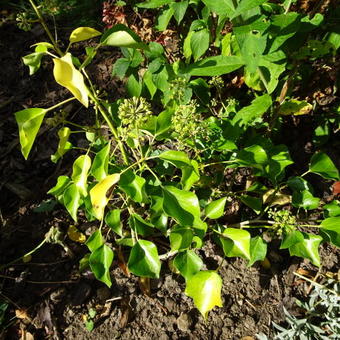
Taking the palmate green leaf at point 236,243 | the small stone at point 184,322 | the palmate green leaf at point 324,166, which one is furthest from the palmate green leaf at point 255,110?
the small stone at point 184,322

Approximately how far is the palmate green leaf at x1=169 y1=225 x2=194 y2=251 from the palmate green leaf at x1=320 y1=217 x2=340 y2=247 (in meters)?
0.48

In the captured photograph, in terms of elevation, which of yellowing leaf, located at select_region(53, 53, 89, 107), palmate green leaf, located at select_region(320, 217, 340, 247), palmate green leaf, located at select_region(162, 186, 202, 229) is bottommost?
palmate green leaf, located at select_region(320, 217, 340, 247)

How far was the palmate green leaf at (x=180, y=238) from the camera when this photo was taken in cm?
113

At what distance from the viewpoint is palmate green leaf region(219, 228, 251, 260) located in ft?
3.89

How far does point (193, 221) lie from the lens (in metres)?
1.07

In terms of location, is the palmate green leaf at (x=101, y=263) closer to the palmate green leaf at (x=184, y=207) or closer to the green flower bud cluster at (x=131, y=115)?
the palmate green leaf at (x=184, y=207)

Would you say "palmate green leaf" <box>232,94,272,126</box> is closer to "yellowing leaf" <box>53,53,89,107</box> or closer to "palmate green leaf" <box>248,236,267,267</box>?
"palmate green leaf" <box>248,236,267,267</box>

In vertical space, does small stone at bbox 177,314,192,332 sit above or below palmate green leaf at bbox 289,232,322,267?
below

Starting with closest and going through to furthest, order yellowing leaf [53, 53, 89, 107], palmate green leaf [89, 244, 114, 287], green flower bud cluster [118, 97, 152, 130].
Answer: yellowing leaf [53, 53, 89, 107] → green flower bud cluster [118, 97, 152, 130] → palmate green leaf [89, 244, 114, 287]

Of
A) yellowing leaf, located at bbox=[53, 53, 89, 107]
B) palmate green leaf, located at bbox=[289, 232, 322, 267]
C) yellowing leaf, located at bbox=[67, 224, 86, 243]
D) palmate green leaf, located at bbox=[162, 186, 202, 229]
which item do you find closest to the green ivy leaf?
palmate green leaf, located at bbox=[289, 232, 322, 267]

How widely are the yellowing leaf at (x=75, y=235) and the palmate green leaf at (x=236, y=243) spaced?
2.64 ft

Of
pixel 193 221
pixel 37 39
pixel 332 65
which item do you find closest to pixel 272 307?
pixel 193 221

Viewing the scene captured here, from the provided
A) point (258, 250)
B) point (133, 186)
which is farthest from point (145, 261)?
point (258, 250)

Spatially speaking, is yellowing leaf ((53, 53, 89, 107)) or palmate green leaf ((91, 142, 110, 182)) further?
palmate green leaf ((91, 142, 110, 182))
